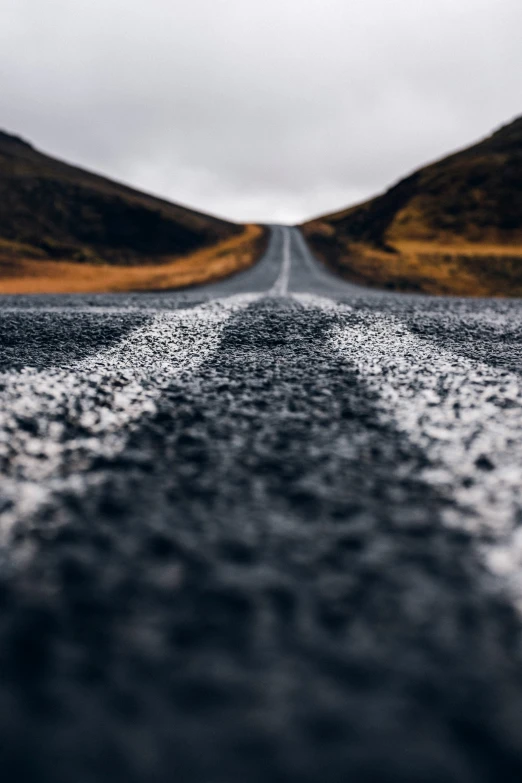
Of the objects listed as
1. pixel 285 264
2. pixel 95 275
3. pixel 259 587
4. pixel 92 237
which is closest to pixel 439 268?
pixel 285 264

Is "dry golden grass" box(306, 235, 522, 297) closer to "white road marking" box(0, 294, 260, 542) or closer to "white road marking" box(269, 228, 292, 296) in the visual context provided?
"white road marking" box(269, 228, 292, 296)

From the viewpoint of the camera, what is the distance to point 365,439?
1090 millimetres

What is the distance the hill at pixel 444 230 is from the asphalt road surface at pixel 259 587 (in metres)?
22.5

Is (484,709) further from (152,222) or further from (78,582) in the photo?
(152,222)

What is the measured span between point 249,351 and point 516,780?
1.67 metres

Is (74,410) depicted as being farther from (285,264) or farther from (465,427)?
(285,264)

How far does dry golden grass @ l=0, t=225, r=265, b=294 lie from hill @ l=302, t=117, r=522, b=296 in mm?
6608

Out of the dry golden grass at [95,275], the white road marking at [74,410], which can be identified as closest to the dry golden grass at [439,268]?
the dry golden grass at [95,275]

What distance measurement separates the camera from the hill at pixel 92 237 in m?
22.9

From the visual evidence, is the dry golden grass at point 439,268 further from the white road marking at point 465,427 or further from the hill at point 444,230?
the white road marking at point 465,427

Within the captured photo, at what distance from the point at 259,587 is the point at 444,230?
3992cm

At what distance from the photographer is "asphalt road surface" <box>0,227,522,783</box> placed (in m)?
0.46

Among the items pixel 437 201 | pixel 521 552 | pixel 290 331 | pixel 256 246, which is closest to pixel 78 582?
pixel 521 552

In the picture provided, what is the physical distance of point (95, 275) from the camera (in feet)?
74.0
